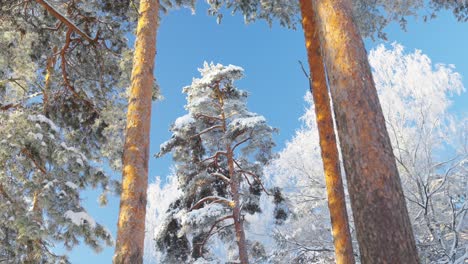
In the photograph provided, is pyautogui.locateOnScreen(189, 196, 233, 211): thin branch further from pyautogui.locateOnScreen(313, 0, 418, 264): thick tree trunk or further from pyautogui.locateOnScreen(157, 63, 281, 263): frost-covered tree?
pyautogui.locateOnScreen(313, 0, 418, 264): thick tree trunk

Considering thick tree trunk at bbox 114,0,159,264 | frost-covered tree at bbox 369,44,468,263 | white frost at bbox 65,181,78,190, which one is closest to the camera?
thick tree trunk at bbox 114,0,159,264

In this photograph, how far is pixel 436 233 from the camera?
8734 millimetres

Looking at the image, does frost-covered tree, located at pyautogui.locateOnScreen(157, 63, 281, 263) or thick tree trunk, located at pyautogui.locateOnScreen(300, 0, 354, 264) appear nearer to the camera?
thick tree trunk, located at pyautogui.locateOnScreen(300, 0, 354, 264)

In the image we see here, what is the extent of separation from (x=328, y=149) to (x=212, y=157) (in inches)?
254

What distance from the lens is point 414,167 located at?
9.42 meters

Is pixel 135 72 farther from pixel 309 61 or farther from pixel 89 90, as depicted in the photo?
pixel 89 90

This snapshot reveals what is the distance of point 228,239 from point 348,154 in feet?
34.6

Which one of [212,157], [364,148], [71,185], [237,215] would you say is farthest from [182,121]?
[364,148]

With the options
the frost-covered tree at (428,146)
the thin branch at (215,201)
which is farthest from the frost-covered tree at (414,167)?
the thin branch at (215,201)

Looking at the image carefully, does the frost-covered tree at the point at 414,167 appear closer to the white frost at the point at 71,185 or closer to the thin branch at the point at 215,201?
the thin branch at the point at 215,201

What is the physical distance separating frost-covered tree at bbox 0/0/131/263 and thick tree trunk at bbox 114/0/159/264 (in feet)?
3.93

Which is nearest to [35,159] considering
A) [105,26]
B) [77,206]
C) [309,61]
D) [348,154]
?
[77,206]

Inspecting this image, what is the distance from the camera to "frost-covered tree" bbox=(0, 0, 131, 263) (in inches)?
281

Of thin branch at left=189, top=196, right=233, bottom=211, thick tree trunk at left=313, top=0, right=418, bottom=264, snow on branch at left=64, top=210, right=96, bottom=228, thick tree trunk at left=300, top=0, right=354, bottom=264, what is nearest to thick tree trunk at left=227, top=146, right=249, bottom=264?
thin branch at left=189, top=196, right=233, bottom=211
